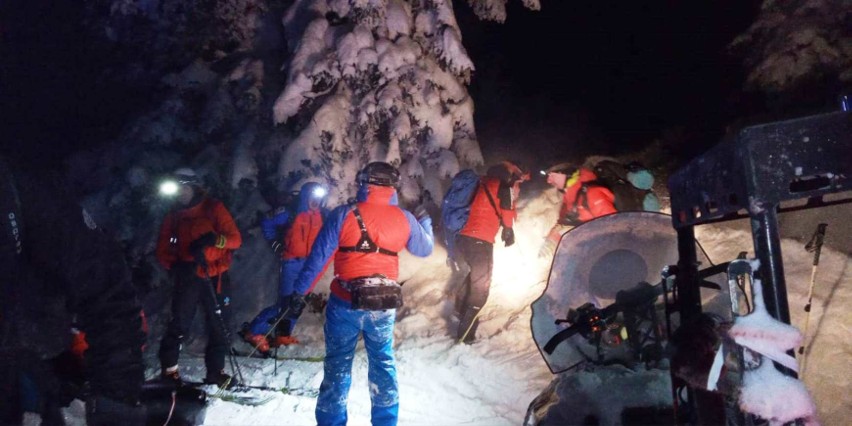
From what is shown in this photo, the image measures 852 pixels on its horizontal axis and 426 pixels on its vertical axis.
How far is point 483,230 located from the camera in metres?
6.57

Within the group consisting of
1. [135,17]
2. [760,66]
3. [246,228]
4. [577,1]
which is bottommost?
[246,228]

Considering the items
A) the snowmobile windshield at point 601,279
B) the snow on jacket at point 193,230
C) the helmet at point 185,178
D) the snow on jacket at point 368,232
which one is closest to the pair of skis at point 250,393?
the snow on jacket at point 193,230

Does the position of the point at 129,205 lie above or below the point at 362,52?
below

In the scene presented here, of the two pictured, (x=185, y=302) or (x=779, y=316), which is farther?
(x=185, y=302)

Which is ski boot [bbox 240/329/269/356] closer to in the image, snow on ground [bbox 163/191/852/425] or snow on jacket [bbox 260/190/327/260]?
snow on ground [bbox 163/191/852/425]

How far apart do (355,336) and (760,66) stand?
27.5 ft

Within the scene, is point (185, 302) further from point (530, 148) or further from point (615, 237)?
point (530, 148)

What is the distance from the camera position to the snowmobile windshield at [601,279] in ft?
9.37

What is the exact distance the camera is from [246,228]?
980 centimetres

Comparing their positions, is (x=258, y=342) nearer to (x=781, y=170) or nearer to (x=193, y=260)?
(x=193, y=260)

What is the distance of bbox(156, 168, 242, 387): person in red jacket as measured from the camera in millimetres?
5793

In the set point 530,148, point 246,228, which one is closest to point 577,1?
point 530,148

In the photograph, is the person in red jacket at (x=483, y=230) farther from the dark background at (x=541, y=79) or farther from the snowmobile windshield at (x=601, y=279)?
the dark background at (x=541, y=79)

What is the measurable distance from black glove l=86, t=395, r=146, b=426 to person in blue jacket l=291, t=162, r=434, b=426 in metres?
2.24
